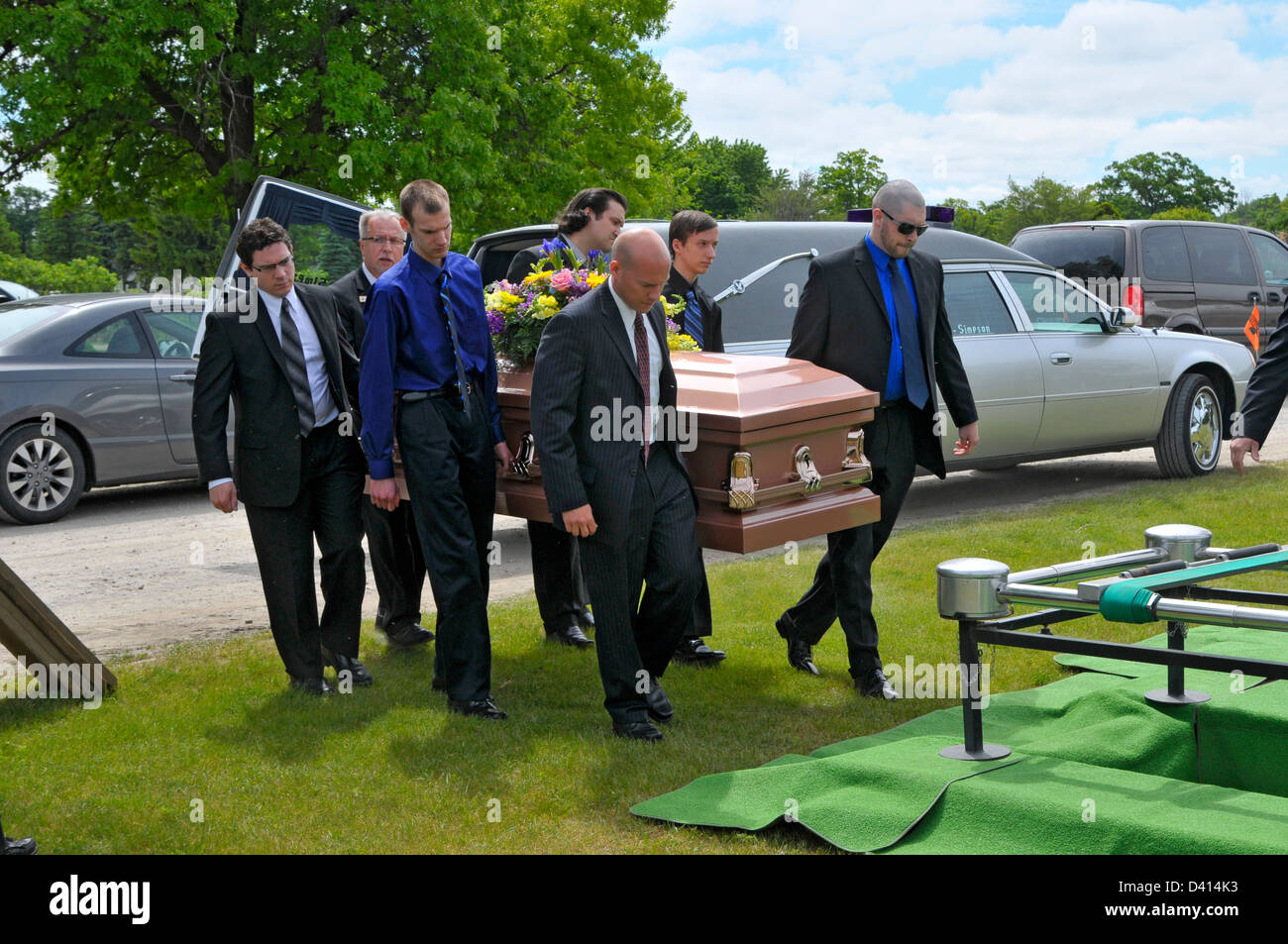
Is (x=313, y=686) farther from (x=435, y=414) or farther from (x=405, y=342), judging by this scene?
(x=405, y=342)

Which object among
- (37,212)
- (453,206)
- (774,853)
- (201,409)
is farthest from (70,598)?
(37,212)

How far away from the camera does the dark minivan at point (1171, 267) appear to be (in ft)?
47.3

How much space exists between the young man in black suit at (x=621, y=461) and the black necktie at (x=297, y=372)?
1.20 m

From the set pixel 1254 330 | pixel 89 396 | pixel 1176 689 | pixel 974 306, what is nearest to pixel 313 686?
pixel 1176 689

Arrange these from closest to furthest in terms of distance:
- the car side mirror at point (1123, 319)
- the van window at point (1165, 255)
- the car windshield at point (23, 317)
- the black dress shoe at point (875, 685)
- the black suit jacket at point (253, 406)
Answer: the black dress shoe at point (875, 685) < the black suit jacket at point (253, 406) < the car side mirror at point (1123, 319) < the car windshield at point (23, 317) < the van window at point (1165, 255)

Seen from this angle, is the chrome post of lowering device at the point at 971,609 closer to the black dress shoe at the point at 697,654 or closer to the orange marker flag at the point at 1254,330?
the black dress shoe at the point at 697,654

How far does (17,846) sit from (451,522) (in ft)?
6.23

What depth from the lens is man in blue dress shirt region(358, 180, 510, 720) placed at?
16.5ft

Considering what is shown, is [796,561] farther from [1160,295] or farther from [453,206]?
[453,206]

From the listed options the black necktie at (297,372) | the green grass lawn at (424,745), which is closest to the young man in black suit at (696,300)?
the green grass lawn at (424,745)

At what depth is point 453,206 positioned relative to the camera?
19969mm

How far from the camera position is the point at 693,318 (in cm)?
633

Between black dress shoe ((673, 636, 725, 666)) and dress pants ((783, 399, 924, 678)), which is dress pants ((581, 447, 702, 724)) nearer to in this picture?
dress pants ((783, 399, 924, 678))

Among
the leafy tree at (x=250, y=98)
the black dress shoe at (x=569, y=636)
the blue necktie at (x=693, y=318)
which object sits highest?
the leafy tree at (x=250, y=98)
